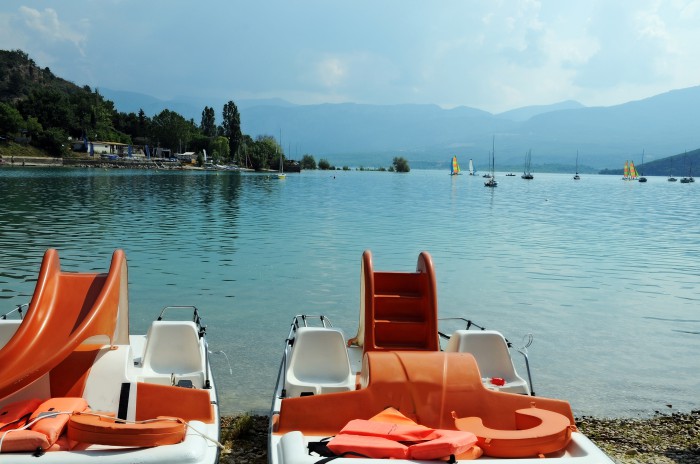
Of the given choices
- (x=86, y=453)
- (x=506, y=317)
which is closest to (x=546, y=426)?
(x=86, y=453)

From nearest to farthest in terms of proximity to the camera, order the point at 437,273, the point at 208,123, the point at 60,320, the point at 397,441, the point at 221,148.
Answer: the point at 397,441 → the point at 60,320 → the point at 437,273 → the point at 221,148 → the point at 208,123

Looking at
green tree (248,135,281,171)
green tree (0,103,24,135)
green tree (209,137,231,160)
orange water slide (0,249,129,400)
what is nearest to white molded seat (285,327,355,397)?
orange water slide (0,249,129,400)

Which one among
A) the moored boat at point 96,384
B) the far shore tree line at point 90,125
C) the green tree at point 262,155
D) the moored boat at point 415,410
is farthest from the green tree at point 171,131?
the moored boat at point 415,410

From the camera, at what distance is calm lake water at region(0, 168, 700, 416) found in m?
10.9

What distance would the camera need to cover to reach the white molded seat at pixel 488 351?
7547mm

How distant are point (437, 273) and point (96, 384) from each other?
15.7m

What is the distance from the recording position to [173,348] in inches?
312

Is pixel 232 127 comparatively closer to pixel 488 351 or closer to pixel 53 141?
pixel 53 141

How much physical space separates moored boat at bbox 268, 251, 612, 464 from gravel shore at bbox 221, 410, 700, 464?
72cm

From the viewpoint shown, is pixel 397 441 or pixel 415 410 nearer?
pixel 397 441

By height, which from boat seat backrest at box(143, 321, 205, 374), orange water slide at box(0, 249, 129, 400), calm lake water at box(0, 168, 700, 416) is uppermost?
orange water slide at box(0, 249, 129, 400)

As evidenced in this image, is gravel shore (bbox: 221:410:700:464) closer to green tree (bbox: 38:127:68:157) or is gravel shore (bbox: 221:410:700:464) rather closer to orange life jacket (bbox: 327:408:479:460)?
orange life jacket (bbox: 327:408:479:460)

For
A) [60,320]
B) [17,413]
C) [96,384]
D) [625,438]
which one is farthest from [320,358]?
[625,438]

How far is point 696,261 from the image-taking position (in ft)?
82.5
